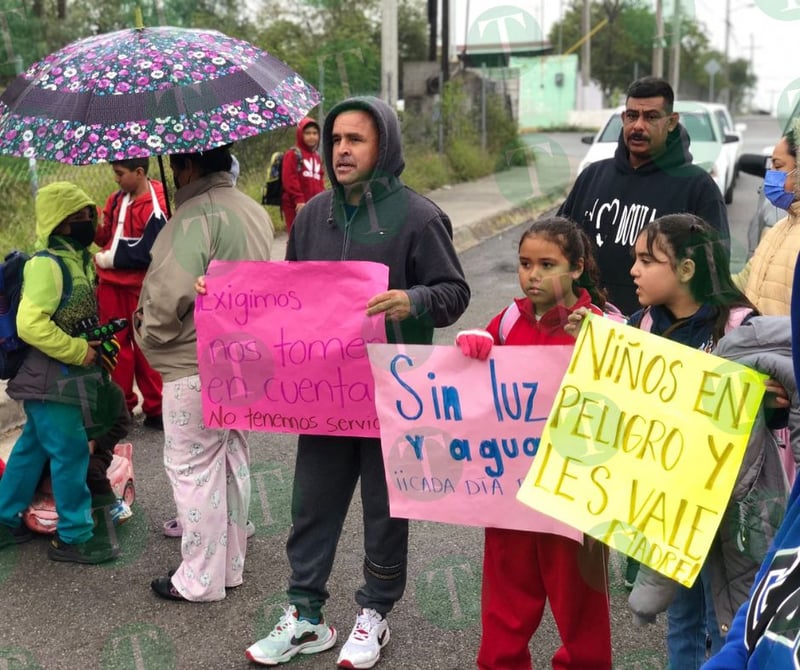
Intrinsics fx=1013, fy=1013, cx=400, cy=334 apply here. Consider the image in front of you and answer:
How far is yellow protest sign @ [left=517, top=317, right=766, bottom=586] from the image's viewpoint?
2.40m

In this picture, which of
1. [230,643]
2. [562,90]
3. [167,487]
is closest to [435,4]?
[167,487]

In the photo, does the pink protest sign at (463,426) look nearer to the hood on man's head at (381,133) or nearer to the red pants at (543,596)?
the red pants at (543,596)

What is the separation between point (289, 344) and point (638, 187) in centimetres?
147

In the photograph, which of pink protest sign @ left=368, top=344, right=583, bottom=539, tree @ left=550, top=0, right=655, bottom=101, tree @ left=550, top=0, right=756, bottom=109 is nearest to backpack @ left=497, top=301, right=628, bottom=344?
pink protest sign @ left=368, top=344, right=583, bottom=539

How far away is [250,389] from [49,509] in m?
1.40

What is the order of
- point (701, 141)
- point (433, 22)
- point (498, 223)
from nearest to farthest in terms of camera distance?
point (701, 141), point (498, 223), point (433, 22)

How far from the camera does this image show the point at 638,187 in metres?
3.83

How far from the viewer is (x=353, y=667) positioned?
333cm

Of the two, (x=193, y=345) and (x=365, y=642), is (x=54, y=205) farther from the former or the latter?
(x=365, y=642)

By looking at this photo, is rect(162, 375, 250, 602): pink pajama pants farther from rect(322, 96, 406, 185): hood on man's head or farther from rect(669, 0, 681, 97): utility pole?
rect(669, 0, 681, 97): utility pole

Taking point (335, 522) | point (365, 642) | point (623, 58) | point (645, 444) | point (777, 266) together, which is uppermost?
point (623, 58)

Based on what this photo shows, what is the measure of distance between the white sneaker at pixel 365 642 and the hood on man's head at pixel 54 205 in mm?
1932

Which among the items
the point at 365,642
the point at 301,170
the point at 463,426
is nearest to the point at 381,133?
the point at 463,426

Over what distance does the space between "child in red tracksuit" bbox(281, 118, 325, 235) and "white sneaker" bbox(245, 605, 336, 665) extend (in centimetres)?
642
